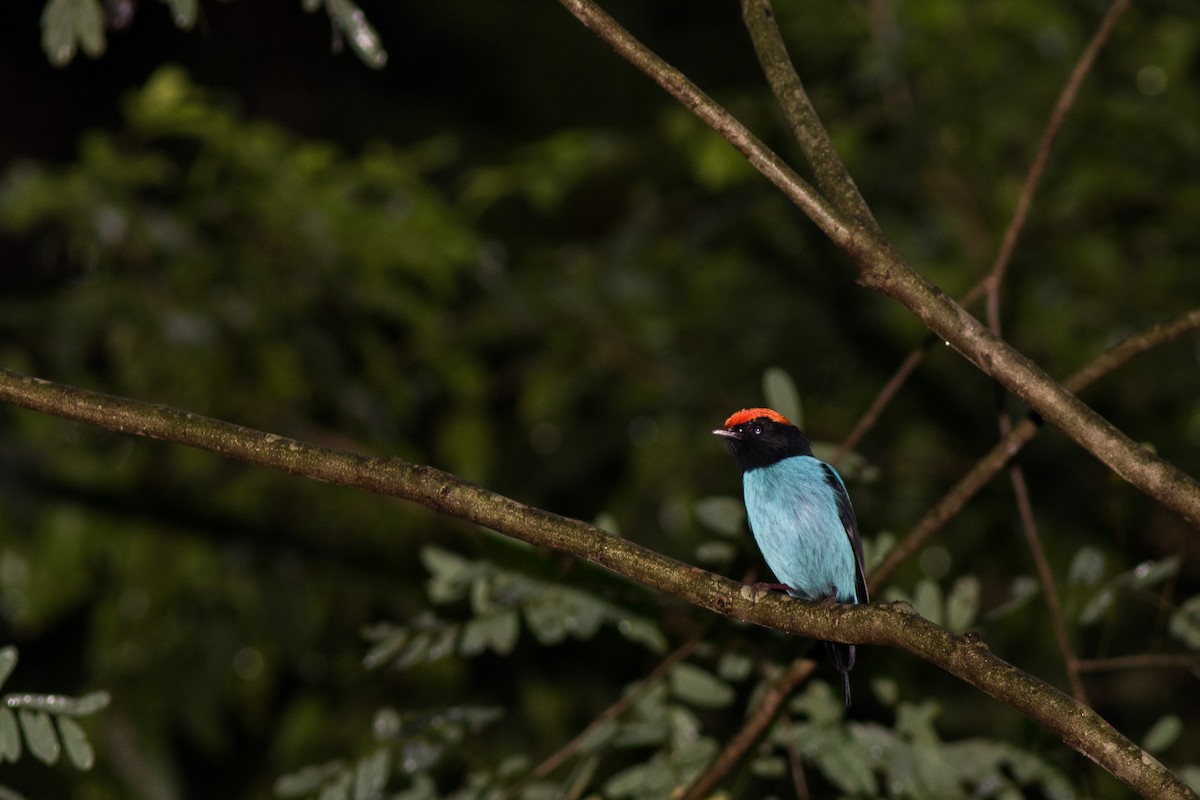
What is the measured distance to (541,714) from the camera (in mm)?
5590

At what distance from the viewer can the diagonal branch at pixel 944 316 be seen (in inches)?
86.7

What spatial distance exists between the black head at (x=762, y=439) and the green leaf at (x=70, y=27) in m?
1.98

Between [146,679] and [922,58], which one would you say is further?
[922,58]

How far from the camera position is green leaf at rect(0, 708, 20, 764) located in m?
2.57

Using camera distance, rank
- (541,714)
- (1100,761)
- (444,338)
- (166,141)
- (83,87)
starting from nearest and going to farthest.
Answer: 1. (1100,761)
2. (541,714)
3. (444,338)
4. (166,141)
5. (83,87)

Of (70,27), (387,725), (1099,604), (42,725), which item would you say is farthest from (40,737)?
(1099,604)

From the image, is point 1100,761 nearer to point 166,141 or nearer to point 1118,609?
point 1118,609

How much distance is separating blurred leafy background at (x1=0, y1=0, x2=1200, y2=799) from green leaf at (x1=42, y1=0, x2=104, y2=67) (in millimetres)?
2321

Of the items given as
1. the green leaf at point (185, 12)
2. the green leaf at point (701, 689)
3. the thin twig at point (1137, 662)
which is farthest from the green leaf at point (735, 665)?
the green leaf at point (185, 12)

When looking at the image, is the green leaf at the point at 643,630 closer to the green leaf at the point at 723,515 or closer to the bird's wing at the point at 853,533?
the green leaf at the point at 723,515

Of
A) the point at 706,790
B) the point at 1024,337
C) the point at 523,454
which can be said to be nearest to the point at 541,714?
the point at 523,454

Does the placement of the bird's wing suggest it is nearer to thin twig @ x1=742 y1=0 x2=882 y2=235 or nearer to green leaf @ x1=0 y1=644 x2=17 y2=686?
thin twig @ x1=742 y1=0 x2=882 y2=235

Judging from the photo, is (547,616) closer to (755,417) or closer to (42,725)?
(755,417)

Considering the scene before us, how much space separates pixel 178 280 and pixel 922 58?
3.78 m
